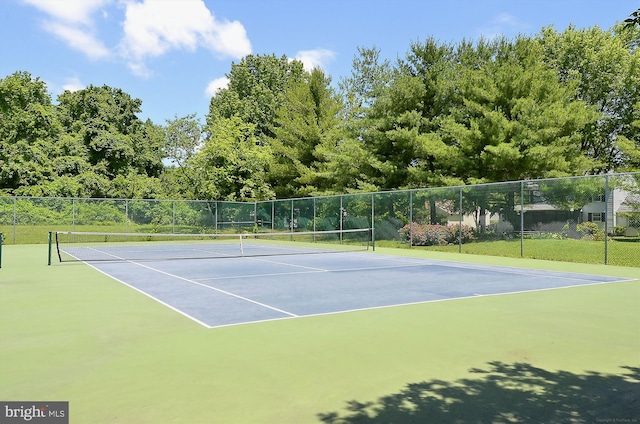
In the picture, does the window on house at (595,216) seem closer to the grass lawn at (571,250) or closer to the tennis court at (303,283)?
the grass lawn at (571,250)

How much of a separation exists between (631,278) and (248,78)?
4878cm

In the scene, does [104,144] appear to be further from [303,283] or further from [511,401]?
[511,401]

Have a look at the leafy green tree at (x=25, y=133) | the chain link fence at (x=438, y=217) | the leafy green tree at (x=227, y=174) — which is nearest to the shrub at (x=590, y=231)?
the chain link fence at (x=438, y=217)

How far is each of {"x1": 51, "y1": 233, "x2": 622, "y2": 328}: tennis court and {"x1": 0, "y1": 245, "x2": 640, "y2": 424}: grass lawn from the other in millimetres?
597

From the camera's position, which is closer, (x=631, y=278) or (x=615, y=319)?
(x=615, y=319)

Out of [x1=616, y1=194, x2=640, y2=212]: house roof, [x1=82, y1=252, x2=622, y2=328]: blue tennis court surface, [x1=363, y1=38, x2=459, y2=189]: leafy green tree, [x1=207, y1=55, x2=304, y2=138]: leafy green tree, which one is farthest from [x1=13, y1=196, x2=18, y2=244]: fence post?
[x1=616, y1=194, x2=640, y2=212]: house roof

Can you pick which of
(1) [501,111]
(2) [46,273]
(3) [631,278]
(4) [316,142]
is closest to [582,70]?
(1) [501,111]

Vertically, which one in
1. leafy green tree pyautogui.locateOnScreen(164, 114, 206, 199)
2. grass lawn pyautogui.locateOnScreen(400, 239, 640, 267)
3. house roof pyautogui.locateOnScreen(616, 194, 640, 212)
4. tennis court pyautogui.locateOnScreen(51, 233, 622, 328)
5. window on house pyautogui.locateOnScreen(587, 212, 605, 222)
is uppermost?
leafy green tree pyautogui.locateOnScreen(164, 114, 206, 199)

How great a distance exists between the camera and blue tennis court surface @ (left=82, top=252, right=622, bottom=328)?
7.55m

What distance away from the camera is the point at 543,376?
4.29m

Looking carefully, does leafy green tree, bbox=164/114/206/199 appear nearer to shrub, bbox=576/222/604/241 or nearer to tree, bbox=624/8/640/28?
shrub, bbox=576/222/604/241

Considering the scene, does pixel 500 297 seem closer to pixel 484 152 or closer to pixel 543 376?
pixel 543 376

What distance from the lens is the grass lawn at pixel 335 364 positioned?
3547 mm

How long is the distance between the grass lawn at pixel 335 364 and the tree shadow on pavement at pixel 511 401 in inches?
0.6
